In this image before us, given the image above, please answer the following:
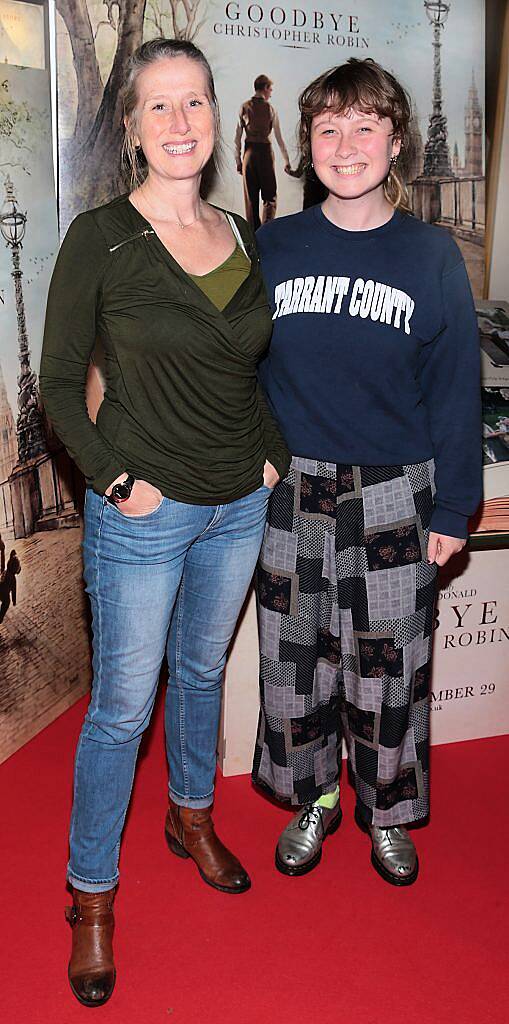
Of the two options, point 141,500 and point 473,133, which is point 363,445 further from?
point 473,133

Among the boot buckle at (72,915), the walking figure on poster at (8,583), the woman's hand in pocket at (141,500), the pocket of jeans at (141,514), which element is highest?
the woman's hand in pocket at (141,500)

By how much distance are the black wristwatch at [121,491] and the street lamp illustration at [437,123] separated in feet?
5.39

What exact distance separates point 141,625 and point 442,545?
0.61 m

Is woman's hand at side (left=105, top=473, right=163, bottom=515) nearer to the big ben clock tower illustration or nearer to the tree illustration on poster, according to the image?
the tree illustration on poster

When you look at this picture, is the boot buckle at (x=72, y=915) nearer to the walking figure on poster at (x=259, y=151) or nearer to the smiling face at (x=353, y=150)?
the smiling face at (x=353, y=150)

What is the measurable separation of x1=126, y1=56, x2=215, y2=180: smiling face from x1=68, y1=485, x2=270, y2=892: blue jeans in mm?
564

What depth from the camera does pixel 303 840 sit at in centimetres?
223

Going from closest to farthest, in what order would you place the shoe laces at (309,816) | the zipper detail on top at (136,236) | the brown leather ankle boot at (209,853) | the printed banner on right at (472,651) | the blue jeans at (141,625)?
the zipper detail on top at (136,236) → the blue jeans at (141,625) → the brown leather ankle boot at (209,853) → the shoe laces at (309,816) → the printed banner on right at (472,651)

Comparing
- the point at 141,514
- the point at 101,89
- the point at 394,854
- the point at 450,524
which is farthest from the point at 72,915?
the point at 101,89

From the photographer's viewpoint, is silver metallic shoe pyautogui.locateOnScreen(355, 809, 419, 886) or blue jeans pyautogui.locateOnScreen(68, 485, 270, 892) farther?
silver metallic shoe pyautogui.locateOnScreen(355, 809, 419, 886)

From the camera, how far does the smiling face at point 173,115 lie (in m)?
1.61

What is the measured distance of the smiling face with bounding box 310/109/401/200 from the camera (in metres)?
1.75

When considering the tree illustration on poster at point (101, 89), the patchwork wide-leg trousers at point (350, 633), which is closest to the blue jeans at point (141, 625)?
the patchwork wide-leg trousers at point (350, 633)

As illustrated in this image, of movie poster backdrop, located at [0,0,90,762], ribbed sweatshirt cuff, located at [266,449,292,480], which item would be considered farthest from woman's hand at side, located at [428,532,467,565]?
movie poster backdrop, located at [0,0,90,762]
